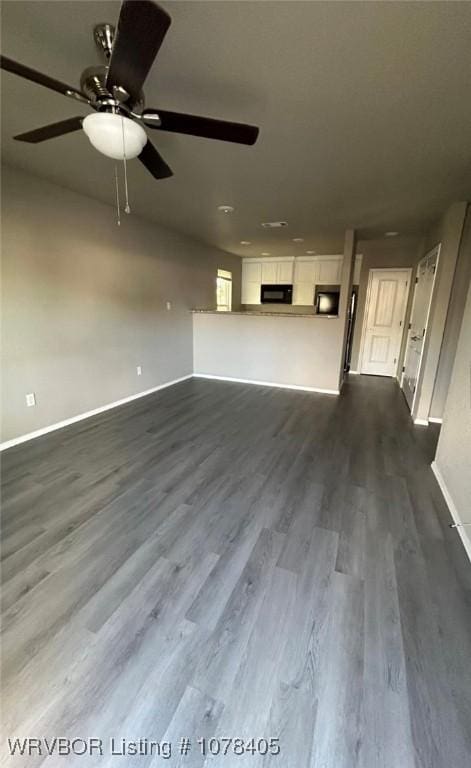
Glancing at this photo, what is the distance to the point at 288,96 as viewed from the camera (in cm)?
164

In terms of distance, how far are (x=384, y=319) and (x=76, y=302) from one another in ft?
16.8

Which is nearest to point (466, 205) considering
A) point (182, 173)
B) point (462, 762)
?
point (182, 173)

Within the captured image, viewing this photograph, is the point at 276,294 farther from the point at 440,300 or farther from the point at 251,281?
the point at 440,300

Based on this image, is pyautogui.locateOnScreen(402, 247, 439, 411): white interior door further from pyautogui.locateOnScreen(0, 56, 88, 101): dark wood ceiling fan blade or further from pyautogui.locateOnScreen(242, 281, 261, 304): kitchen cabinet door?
pyautogui.locateOnScreen(0, 56, 88, 101): dark wood ceiling fan blade

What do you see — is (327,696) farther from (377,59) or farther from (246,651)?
(377,59)

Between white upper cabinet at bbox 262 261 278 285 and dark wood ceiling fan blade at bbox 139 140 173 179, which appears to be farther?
white upper cabinet at bbox 262 261 278 285

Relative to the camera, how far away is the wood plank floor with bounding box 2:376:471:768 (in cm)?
103

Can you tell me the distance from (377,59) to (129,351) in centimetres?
363

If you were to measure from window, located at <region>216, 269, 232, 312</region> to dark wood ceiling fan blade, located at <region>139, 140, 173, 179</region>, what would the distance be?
4.55 m

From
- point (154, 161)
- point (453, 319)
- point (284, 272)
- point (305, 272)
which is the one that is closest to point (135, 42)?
point (154, 161)

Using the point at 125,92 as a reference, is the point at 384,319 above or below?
below

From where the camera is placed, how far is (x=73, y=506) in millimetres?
2107

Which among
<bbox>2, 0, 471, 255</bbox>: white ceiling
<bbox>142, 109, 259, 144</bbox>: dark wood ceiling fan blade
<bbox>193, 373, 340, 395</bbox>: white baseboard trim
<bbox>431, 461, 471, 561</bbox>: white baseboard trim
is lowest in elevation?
<bbox>431, 461, 471, 561</bbox>: white baseboard trim

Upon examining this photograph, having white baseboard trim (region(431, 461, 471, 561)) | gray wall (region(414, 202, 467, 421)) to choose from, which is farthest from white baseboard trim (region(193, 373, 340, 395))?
white baseboard trim (region(431, 461, 471, 561))
